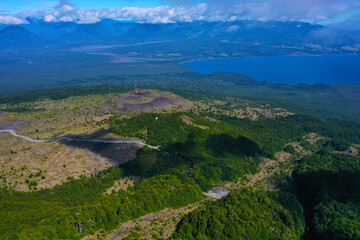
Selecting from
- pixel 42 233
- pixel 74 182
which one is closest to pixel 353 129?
pixel 74 182

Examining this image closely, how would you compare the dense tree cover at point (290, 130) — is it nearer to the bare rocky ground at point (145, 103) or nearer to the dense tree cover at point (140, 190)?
the dense tree cover at point (140, 190)

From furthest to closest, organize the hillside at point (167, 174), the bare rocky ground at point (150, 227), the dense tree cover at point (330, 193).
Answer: the dense tree cover at point (330, 193), the hillside at point (167, 174), the bare rocky ground at point (150, 227)

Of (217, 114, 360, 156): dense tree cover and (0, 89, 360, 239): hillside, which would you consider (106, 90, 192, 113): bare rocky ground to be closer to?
(0, 89, 360, 239): hillside

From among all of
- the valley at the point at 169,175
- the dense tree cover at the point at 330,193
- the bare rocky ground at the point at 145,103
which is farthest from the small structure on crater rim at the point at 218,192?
the bare rocky ground at the point at 145,103

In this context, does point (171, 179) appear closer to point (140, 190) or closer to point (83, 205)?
point (140, 190)

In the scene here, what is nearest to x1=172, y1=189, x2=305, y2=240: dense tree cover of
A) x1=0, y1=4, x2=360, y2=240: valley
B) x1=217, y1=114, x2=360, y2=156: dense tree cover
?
x1=0, y1=4, x2=360, y2=240: valley

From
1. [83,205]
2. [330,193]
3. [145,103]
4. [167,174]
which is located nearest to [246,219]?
[167,174]
